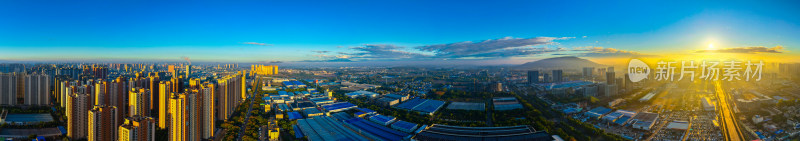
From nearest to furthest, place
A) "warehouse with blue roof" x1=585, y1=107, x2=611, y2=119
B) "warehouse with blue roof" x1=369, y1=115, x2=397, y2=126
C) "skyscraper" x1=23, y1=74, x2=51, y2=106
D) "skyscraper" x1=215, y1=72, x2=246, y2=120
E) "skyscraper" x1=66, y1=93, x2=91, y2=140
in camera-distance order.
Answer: "skyscraper" x1=66, y1=93, x2=91, y2=140, "warehouse with blue roof" x1=585, y1=107, x2=611, y2=119, "warehouse with blue roof" x1=369, y1=115, x2=397, y2=126, "skyscraper" x1=215, y1=72, x2=246, y2=120, "skyscraper" x1=23, y1=74, x2=51, y2=106

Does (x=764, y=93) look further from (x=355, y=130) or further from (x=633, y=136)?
(x=355, y=130)

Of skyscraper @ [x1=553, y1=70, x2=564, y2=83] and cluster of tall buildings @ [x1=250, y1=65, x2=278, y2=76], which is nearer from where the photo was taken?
skyscraper @ [x1=553, y1=70, x2=564, y2=83]

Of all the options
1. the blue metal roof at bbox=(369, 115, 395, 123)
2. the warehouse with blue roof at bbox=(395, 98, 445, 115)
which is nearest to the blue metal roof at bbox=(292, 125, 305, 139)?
the blue metal roof at bbox=(369, 115, 395, 123)

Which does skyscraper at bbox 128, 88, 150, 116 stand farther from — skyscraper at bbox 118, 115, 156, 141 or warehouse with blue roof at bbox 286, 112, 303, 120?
skyscraper at bbox 118, 115, 156, 141

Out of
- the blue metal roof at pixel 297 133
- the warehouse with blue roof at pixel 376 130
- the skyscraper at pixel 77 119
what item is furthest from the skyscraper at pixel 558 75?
the skyscraper at pixel 77 119

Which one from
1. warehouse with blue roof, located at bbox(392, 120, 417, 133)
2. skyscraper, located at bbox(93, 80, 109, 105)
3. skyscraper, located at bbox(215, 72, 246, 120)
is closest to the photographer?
warehouse with blue roof, located at bbox(392, 120, 417, 133)

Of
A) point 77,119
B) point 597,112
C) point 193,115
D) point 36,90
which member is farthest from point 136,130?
point 36,90

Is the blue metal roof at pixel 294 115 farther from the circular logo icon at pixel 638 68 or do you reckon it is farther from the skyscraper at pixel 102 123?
the circular logo icon at pixel 638 68

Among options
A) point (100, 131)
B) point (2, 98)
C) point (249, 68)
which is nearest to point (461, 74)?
point (249, 68)
